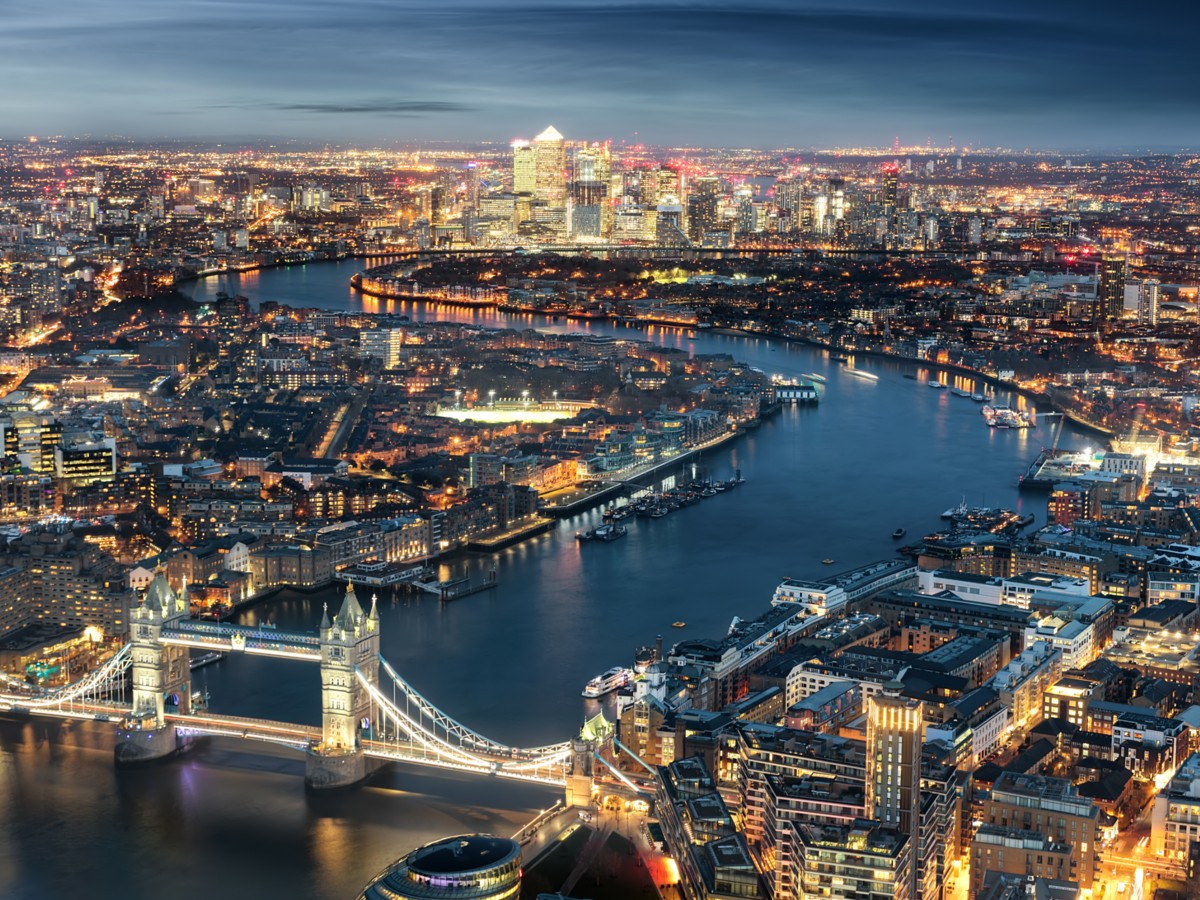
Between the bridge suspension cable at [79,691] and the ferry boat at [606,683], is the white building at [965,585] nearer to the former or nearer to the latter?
the ferry boat at [606,683]

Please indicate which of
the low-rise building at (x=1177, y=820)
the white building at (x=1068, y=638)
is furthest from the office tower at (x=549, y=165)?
the low-rise building at (x=1177, y=820)

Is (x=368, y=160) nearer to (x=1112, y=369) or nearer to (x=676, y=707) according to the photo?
(x=1112, y=369)

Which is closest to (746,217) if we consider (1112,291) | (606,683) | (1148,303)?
(1112,291)

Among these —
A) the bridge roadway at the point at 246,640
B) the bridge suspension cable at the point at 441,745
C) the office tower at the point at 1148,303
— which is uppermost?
the office tower at the point at 1148,303

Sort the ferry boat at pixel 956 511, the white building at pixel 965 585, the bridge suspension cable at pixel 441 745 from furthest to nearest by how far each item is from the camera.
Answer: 1. the ferry boat at pixel 956 511
2. the white building at pixel 965 585
3. the bridge suspension cable at pixel 441 745

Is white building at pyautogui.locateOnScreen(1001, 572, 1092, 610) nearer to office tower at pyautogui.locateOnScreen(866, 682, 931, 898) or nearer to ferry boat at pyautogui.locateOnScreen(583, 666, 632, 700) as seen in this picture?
ferry boat at pyautogui.locateOnScreen(583, 666, 632, 700)

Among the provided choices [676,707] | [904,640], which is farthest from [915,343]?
[676,707]

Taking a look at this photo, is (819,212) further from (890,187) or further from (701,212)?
(701,212)

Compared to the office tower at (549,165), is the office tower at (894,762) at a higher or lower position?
lower
